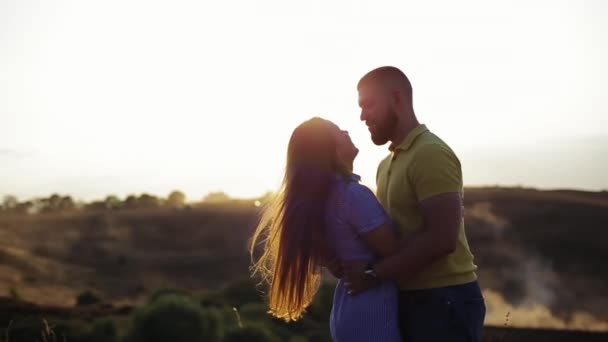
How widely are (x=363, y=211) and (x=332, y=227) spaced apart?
0.55 feet

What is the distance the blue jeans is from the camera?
340cm

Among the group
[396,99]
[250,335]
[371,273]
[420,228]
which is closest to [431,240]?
[420,228]

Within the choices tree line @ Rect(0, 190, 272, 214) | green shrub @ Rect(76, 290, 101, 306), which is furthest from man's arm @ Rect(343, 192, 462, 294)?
tree line @ Rect(0, 190, 272, 214)

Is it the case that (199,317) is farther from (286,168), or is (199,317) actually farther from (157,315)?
(286,168)

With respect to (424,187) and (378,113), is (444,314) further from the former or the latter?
(378,113)

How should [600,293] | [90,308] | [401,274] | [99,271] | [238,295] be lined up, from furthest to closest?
1. [99,271]
2. [600,293]
3. [238,295]
4. [90,308]
5. [401,274]

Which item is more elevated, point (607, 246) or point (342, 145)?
point (342, 145)

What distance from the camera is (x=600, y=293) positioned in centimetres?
3709

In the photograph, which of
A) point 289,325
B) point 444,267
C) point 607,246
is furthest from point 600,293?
point 444,267

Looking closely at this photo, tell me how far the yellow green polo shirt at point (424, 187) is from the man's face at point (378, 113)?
0.10 m

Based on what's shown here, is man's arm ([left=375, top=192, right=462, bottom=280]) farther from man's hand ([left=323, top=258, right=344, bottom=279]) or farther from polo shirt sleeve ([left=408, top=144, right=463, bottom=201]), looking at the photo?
man's hand ([left=323, top=258, right=344, bottom=279])

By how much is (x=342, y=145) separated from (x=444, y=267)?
67cm

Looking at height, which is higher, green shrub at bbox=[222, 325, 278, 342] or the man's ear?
the man's ear

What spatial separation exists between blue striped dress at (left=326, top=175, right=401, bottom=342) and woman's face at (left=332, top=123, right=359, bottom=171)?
9 cm
